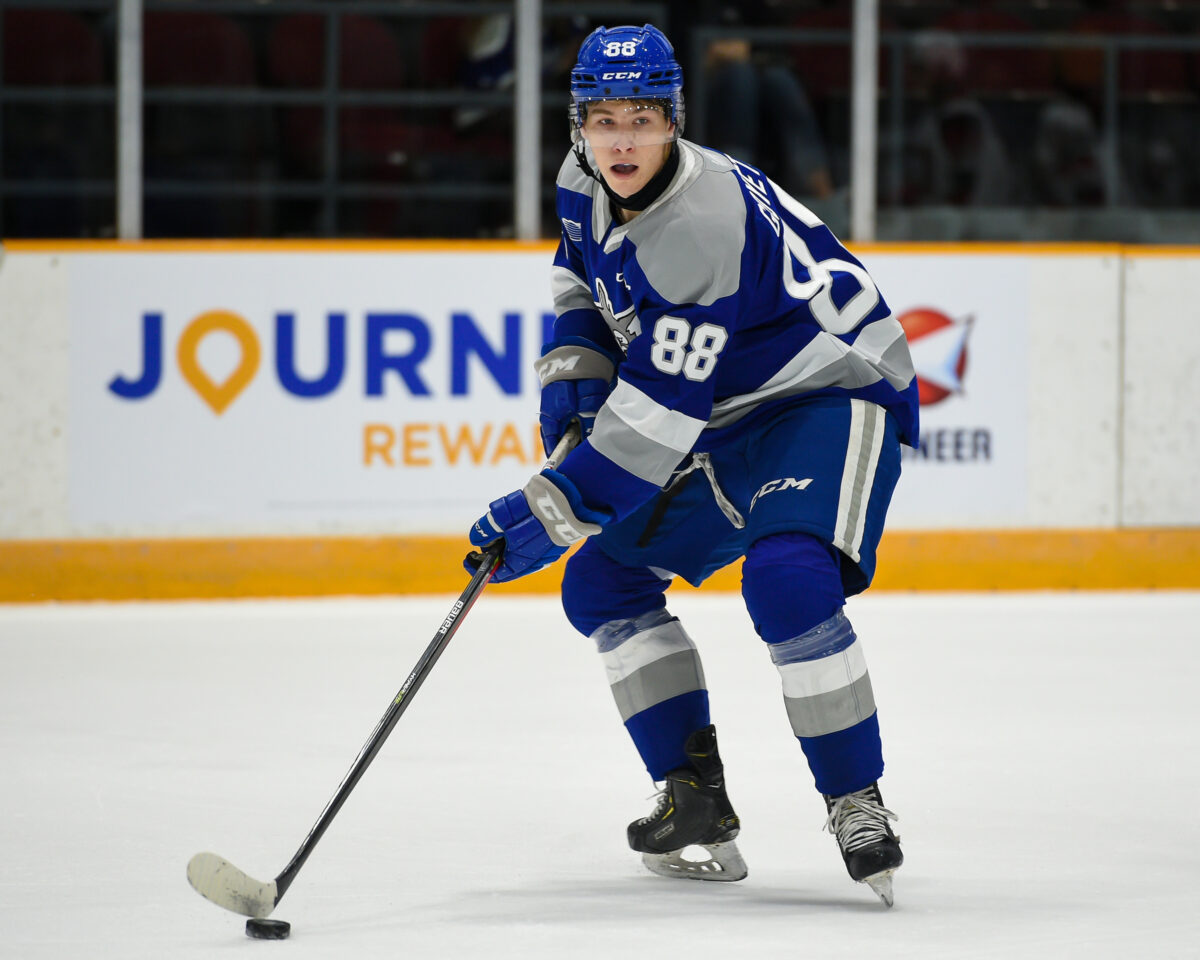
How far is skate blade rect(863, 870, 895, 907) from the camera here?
229 centimetres

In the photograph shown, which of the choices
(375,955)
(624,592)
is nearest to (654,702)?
(624,592)

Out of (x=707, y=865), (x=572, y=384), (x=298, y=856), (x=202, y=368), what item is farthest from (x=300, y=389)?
(x=298, y=856)

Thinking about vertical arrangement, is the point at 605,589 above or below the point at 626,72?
below

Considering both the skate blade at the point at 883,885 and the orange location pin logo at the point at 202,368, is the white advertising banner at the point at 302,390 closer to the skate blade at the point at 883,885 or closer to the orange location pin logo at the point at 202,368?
the orange location pin logo at the point at 202,368

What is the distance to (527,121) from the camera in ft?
17.8

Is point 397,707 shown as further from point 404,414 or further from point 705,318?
point 404,414

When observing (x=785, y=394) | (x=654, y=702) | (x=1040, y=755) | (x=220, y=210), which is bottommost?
(x=1040, y=755)

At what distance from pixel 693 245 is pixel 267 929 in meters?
0.97

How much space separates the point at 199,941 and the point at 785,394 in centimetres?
101

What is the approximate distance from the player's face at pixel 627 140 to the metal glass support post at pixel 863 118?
11.0ft

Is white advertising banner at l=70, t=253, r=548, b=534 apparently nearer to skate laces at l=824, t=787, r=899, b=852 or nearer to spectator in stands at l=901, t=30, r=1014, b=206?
spectator in stands at l=901, t=30, r=1014, b=206

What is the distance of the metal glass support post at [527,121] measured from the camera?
5398 millimetres

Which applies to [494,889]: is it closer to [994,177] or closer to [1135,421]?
[1135,421]

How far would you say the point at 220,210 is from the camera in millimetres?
5281
